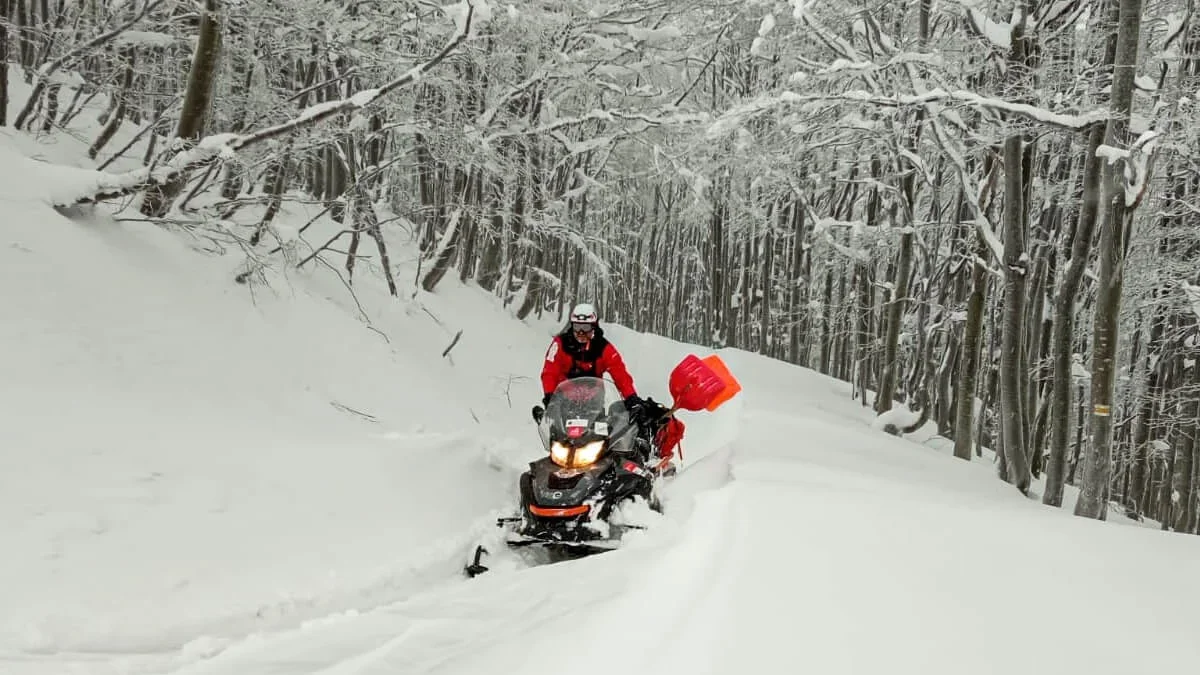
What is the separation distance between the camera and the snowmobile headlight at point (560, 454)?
18.8 ft

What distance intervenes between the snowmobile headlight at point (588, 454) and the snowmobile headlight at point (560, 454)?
3.2 inches

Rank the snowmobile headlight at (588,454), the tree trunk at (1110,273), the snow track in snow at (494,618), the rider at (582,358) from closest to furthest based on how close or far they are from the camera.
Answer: the snow track in snow at (494,618), the snowmobile headlight at (588,454), the tree trunk at (1110,273), the rider at (582,358)

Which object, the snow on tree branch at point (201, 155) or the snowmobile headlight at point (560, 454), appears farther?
the snow on tree branch at point (201, 155)

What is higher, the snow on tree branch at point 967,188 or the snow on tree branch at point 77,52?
the snow on tree branch at point 77,52

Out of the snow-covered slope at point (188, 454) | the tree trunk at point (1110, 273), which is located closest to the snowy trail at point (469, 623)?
the snow-covered slope at point (188, 454)

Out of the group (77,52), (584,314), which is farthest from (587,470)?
(77,52)

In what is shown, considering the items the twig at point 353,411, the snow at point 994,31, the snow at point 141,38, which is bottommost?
the twig at point 353,411

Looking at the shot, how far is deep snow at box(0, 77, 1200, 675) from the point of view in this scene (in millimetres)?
2934

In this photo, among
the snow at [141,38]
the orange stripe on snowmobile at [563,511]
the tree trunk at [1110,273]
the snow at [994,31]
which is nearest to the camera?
the orange stripe on snowmobile at [563,511]

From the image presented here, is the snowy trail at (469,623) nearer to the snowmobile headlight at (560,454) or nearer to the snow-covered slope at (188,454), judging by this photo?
the snow-covered slope at (188,454)

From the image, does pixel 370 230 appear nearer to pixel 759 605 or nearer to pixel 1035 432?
pixel 759 605

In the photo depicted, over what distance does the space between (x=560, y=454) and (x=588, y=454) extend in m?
0.23

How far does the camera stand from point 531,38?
12.8 m

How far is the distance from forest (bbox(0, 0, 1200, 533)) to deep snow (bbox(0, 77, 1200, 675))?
1.17 metres
